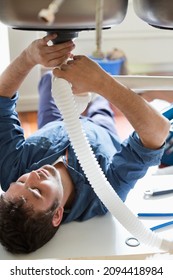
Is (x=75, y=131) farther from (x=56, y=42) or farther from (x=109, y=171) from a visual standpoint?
(x=109, y=171)

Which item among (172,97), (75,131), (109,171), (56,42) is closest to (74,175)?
(109,171)

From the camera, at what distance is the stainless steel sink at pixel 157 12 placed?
22.2 inches

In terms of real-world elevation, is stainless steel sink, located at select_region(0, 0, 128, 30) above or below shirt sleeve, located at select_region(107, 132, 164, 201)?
above

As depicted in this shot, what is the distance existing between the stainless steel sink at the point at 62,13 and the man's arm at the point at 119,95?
0.15 m

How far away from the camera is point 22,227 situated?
3.10ft

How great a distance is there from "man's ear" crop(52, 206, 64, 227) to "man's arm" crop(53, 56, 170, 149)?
0.92ft

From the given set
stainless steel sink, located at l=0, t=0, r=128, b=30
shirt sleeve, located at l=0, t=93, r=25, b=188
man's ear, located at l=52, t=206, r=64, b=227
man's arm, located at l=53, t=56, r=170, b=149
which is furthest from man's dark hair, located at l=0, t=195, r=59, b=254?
stainless steel sink, located at l=0, t=0, r=128, b=30

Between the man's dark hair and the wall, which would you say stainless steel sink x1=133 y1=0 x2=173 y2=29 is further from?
the wall

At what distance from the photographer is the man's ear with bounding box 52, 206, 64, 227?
3.25ft

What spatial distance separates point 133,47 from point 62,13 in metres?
1.98

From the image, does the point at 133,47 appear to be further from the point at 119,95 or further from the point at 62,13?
the point at 62,13

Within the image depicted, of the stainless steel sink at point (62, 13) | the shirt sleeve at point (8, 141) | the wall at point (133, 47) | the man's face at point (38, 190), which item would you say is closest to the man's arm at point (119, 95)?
the stainless steel sink at point (62, 13)

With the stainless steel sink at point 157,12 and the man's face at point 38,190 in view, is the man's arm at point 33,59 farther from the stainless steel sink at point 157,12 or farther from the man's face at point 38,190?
the man's face at point 38,190
